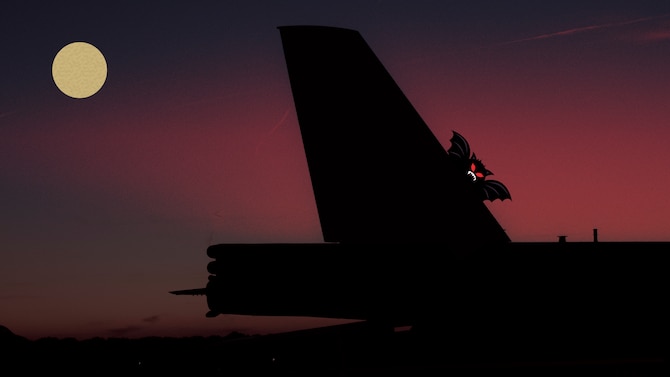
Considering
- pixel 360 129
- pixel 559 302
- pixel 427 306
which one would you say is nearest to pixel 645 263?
pixel 559 302

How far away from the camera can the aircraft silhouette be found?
42.7ft

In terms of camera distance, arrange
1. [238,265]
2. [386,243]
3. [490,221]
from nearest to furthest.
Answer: [238,265] < [386,243] < [490,221]

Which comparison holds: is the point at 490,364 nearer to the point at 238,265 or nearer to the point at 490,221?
the point at 490,221

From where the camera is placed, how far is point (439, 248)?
13.0 metres

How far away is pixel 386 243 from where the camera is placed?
12867 mm

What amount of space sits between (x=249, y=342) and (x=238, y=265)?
2265 mm

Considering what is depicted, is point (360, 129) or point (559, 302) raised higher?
point (360, 129)

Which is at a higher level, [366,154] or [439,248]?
[366,154]

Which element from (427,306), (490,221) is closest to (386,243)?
(427,306)

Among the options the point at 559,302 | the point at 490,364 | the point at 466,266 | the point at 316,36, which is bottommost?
the point at 490,364

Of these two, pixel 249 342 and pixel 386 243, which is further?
pixel 249 342

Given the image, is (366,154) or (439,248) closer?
(439,248)

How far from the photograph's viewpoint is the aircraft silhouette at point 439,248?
13.0 meters

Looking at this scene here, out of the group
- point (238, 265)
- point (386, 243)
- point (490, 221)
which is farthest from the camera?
point (490, 221)
